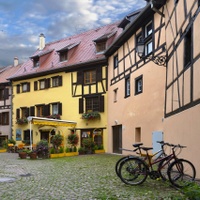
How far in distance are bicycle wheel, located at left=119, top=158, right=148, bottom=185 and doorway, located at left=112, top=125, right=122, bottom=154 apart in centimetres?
1321

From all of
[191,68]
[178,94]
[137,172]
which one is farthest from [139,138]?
[137,172]

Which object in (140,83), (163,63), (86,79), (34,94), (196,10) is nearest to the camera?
(196,10)

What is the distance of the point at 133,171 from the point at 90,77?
58.3ft

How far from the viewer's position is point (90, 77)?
2527cm

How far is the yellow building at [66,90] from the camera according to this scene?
2444 cm

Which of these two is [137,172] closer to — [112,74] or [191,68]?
[191,68]

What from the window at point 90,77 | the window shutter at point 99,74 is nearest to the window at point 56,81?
the window at point 90,77

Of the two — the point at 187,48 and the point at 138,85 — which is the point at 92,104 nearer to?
the point at 138,85

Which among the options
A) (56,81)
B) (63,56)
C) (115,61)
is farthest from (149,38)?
(63,56)

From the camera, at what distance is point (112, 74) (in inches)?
911

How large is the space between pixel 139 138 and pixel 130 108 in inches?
75.7

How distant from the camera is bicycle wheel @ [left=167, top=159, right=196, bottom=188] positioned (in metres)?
7.54

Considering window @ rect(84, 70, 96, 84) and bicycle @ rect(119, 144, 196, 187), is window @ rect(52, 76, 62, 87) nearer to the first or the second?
window @ rect(84, 70, 96, 84)

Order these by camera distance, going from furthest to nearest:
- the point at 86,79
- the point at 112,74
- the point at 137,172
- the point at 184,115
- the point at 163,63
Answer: the point at 86,79
the point at 112,74
the point at 163,63
the point at 184,115
the point at 137,172
